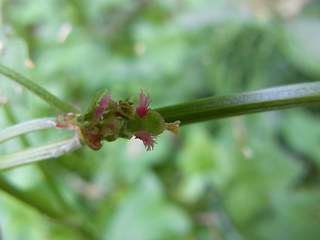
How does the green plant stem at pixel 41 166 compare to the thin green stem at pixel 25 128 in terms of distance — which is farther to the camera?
the green plant stem at pixel 41 166

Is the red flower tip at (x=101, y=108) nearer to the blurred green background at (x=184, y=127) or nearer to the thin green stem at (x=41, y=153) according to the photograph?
the thin green stem at (x=41, y=153)

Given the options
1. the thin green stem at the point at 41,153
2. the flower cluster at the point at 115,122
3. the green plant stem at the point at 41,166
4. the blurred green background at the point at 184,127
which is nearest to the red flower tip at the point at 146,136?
the flower cluster at the point at 115,122

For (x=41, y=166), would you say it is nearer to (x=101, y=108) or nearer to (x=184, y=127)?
(x=101, y=108)

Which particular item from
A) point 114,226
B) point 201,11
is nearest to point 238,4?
point 201,11

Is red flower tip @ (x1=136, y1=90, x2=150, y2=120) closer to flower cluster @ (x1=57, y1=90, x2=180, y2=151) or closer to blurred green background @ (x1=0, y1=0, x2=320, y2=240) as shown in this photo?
flower cluster @ (x1=57, y1=90, x2=180, y2=151)

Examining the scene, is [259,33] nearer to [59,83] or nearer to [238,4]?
[238,4]
